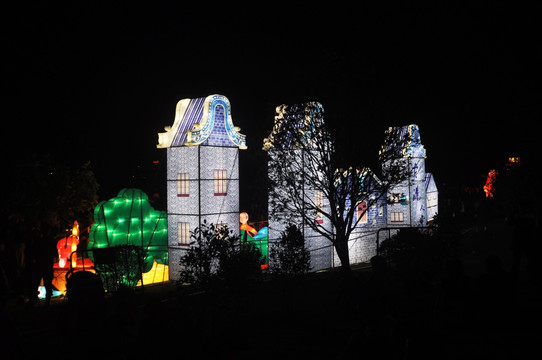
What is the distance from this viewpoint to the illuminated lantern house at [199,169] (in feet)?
49.6

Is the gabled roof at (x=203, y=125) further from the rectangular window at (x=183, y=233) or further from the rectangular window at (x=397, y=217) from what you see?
the rectangular window at (x=397, y=217)

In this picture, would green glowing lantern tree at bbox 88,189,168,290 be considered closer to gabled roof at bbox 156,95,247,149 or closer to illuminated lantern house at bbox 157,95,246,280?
illuminated lantern house at bbox 157,95,246,280

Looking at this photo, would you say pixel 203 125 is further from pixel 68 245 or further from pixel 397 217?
pixel 397 217

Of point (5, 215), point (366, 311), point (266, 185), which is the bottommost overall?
point (366, 311)

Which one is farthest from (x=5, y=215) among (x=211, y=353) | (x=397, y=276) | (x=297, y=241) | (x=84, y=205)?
(x=397, y=276)

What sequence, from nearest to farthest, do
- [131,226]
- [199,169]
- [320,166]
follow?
[320,166], [199,169], [131,226]

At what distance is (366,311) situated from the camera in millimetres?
5980

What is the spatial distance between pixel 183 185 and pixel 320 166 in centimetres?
444

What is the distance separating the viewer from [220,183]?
51.5 feet

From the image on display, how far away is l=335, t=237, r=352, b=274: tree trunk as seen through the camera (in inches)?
498

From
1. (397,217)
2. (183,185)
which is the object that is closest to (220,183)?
(183,185)

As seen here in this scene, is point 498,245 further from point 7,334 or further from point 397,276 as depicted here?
point 7,334

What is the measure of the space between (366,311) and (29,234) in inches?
420

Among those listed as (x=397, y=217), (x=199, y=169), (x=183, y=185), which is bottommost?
(x=397, y=217)
